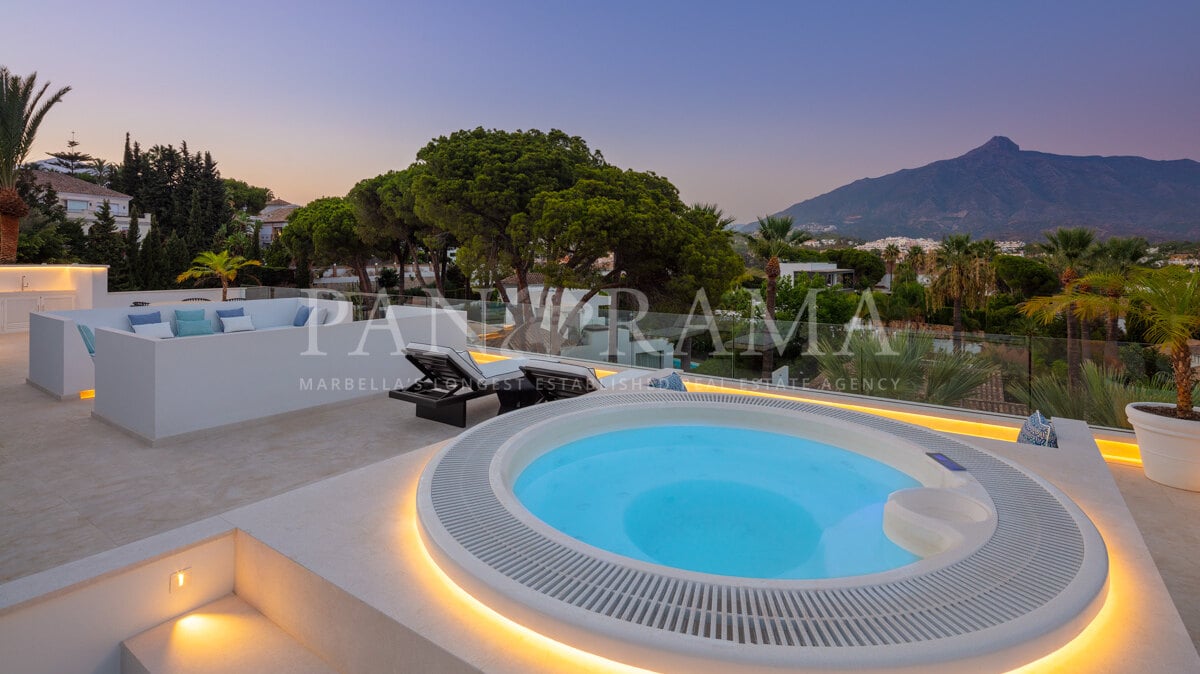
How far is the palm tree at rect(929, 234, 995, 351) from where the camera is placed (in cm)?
2753

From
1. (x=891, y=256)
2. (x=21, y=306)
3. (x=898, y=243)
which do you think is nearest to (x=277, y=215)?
(x=21, y=306)

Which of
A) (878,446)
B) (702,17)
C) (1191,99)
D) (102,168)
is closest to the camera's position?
(878,446)

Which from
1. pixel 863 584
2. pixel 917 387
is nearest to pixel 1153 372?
pixel 917 387

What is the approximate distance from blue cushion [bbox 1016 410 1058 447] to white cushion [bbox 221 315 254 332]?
31.9 feet

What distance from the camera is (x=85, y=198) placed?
32469 millimetres

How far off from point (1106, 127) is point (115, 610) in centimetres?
9991

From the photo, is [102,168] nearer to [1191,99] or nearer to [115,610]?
[115,610]

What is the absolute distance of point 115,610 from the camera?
2547 mm

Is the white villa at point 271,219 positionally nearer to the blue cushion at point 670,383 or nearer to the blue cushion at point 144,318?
the blue cushion at point 144,318

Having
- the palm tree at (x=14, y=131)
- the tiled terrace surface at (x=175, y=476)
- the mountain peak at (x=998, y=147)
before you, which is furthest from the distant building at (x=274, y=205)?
the mountain peak at (x=998, y=147)

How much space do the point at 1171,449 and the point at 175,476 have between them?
8045 mm

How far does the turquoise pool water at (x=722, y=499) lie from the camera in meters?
3.44

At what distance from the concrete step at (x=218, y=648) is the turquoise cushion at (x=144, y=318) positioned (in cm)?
718

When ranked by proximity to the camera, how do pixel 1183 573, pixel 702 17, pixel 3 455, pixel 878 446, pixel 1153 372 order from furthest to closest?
pixel 702 17, pixel 1153 372, pixel 3 455, pixel 878 446, pixel 1183 573
